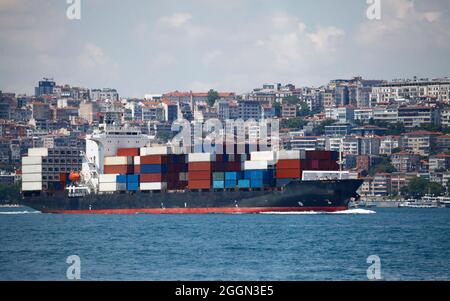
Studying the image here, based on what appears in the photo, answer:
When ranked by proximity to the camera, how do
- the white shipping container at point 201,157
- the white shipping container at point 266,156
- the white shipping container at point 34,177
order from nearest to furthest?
the white shipping container at point 266,156, the white shipping container at point 201,157, the white shipping container at point 34,177

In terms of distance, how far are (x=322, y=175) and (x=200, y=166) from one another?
8633mm

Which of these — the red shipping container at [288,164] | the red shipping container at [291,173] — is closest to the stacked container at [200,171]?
the red shipping container at [288,164]

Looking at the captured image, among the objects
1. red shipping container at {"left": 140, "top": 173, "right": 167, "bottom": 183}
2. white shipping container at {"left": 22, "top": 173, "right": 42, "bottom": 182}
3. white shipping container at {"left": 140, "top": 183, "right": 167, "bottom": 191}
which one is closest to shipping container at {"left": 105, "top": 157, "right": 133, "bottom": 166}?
red shipping container at {"left": 140, "top": 173, "right": 167, "bottom": 183}

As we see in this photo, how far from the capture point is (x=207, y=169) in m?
74.6

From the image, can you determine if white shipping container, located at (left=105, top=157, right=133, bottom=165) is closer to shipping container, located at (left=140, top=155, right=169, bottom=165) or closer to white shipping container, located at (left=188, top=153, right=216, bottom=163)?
shipping container, located at (left=140, top=155, right=169, bottom=165)

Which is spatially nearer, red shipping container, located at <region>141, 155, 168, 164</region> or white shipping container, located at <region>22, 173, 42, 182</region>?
red shipping container, located at <region>141, 155, 168, 164</region>

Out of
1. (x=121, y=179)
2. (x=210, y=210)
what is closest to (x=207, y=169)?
(x=210, y=210)

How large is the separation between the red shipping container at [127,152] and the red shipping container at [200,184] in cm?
751

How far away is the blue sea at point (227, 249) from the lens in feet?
115

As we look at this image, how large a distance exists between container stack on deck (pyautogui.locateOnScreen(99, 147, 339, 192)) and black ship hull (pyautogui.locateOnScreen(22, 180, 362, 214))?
64cm

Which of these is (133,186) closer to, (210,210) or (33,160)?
(210,210)

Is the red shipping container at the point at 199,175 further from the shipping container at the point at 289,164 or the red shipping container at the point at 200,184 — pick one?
the shipping container at the point at 289,164

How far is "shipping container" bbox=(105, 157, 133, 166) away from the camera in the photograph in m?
79.4
